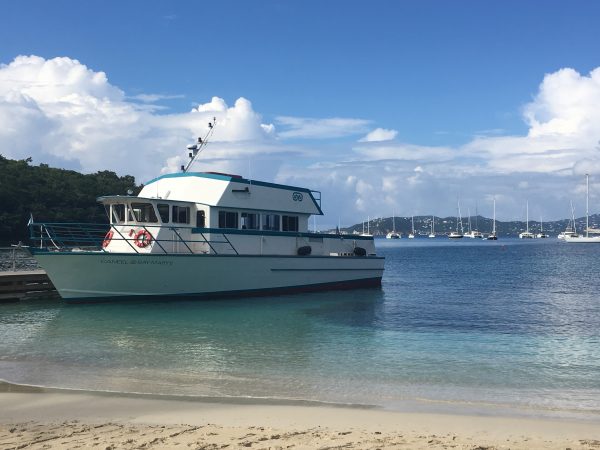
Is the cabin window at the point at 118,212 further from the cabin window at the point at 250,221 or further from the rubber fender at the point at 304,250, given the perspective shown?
the rubber fender at the point at 304,250

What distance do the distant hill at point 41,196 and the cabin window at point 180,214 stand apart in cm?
4551

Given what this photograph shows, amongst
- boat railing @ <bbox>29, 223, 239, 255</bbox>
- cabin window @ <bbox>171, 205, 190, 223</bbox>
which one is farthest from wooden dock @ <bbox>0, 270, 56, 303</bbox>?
cabin window @ <bbox>171, 205, 190, 223</bbox>

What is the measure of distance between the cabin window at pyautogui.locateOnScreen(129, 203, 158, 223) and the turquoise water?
3.23 meters

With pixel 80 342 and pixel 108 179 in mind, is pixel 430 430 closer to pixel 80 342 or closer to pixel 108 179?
pixel 80 342

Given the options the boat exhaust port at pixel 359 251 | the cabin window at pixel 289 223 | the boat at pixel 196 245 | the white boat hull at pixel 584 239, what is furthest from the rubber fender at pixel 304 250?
the white boat hull at pixel 584 239

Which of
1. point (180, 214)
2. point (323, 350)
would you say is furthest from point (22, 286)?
point (323, 350)

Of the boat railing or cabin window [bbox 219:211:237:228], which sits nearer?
the boat railing

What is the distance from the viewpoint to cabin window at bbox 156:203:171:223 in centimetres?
2080

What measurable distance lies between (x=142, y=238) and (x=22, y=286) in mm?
6093

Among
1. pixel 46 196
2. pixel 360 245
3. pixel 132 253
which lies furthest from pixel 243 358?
pixel 46 196

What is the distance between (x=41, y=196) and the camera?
66.4 m

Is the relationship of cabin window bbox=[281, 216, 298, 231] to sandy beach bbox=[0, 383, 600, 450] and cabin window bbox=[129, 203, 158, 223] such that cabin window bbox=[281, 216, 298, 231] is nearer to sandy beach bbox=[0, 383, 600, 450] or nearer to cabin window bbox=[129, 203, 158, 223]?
cabin window bbox=[129, 203, 158, 223]

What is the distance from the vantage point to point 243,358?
12227 mm

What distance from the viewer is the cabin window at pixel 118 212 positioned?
2119 cm
